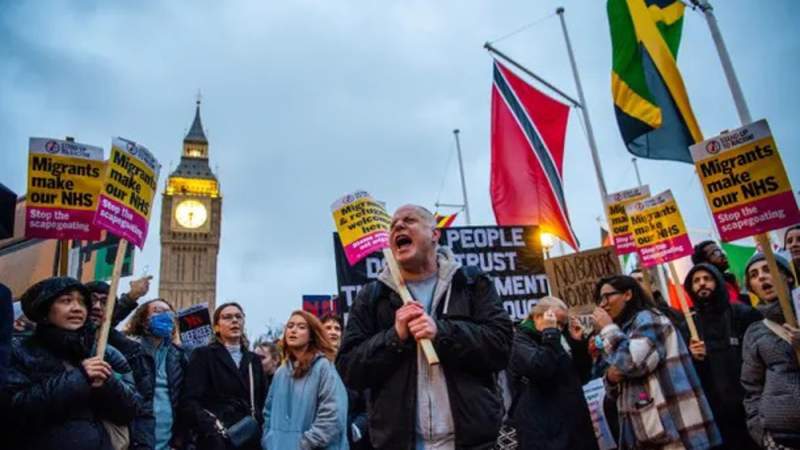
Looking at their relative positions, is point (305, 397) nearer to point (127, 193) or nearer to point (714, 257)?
point (127, 193)

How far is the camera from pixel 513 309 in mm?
6797

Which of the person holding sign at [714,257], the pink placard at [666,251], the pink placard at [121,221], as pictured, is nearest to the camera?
the pink placard at [121,221]

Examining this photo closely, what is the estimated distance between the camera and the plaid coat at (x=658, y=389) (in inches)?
144

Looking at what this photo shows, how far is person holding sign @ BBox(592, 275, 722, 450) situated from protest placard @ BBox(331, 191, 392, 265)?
6.73ft

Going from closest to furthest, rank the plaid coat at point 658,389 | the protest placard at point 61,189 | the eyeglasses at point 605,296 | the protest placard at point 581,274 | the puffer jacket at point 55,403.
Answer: the puffer jacket at point 55,403, the plaid coat at point 658,389, the protest placard at point 61,189, the eyeglasses at point 605,296, the protest placard at point 581,274

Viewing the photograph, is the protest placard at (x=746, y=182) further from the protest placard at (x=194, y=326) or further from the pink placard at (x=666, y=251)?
the protest placard at (x=194, y=326)

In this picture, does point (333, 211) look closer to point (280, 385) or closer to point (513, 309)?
point (280, 385)

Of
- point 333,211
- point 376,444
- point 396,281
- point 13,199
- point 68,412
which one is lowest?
point 376,444

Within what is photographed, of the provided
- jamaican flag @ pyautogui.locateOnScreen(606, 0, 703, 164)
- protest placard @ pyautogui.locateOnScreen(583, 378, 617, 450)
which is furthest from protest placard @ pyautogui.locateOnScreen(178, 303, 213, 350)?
jamaican flag @ pyautogui.locateOnScreen(606, 0, 703, 164)

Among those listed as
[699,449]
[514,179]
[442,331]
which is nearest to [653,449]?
[699,449]

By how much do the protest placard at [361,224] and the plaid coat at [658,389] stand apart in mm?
2151

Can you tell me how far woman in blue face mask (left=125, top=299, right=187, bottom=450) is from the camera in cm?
400

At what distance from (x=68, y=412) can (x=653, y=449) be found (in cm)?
330

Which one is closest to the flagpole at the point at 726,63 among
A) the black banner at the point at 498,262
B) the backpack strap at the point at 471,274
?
the black banner at the point at 498,262
